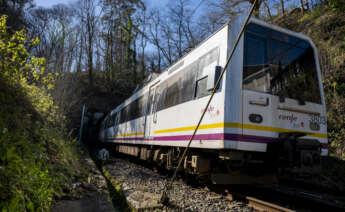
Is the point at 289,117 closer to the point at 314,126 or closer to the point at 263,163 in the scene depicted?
Answer: the point at 314,126

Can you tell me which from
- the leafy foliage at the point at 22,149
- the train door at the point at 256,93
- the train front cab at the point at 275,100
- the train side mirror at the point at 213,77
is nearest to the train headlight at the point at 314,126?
the train front cab at the point at 275,100

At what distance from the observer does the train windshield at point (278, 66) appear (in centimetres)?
419

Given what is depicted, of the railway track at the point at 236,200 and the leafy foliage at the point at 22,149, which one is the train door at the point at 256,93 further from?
the leafy foliage at the point at 22,149

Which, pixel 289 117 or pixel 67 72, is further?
pixel 67 72

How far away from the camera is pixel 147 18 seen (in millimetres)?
27031

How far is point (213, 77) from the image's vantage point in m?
4.14

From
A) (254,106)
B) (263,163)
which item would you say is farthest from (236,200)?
(254,106)

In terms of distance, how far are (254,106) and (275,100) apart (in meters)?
0.46

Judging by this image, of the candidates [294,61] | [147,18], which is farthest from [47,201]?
[147,18]

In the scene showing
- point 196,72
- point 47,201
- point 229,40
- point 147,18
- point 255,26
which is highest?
point 147,18

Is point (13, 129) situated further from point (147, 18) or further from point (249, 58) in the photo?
point (147, 18)

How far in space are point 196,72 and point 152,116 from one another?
8.53 feet

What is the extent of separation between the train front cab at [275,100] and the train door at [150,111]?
3.55 metres

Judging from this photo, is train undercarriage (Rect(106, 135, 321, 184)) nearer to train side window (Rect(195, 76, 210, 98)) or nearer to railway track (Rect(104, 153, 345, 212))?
railway track (Rect(104, 153, 345, 212))
